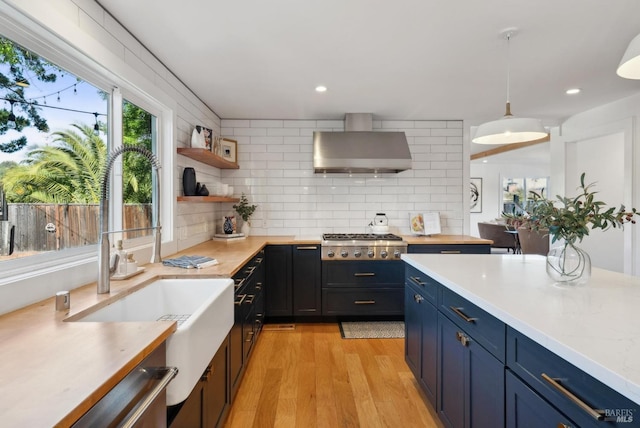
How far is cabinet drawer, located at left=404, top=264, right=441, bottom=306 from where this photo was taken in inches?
72.0

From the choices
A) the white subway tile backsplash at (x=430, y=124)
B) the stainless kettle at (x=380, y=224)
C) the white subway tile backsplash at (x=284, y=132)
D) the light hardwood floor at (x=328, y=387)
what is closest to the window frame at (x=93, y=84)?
the light hardwood floor at (x=328, y=387)

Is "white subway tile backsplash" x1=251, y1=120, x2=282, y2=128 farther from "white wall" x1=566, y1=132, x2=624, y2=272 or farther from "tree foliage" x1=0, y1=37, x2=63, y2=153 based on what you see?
"white wall" x1=566, y1=132, x2=624, y2=272

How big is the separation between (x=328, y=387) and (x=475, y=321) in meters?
1.33

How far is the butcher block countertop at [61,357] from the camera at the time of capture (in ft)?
2.08

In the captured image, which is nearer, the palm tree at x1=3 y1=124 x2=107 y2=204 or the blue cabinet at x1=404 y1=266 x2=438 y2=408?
the palm tree at x1=3 y1=124 x2=107 y2=204

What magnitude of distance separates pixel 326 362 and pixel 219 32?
2.53 meters

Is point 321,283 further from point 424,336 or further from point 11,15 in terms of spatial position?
point 11,15

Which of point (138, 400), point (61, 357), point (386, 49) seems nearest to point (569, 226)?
point (386, 49)

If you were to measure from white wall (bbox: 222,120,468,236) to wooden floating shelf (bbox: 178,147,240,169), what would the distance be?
477mm

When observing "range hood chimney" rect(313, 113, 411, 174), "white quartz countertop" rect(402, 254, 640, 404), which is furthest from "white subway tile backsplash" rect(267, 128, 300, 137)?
"white quartz countertop" rect(402, 254, 640, 404)

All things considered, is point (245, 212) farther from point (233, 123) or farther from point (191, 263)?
point (191, 263)

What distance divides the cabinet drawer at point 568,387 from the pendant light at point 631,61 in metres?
1.13

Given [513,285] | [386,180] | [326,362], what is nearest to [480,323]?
[513,285]

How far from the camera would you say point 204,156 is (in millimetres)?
2953
